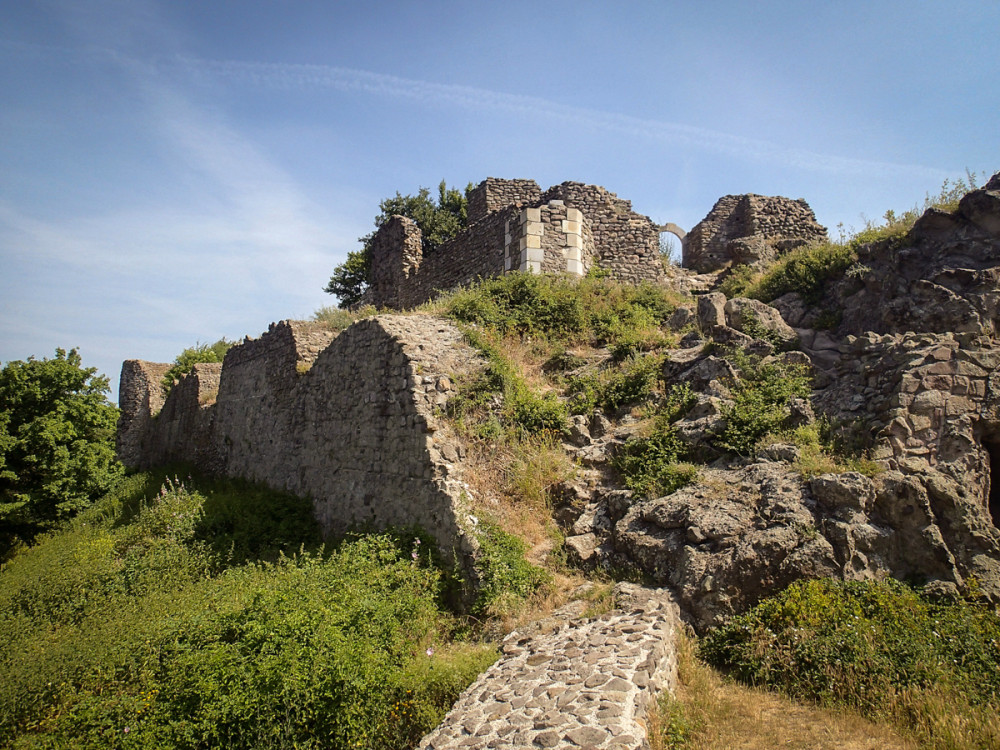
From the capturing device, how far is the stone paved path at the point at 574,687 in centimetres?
409

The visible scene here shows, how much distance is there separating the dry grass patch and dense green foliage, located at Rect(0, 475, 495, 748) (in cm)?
165

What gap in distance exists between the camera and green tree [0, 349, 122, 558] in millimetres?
12789

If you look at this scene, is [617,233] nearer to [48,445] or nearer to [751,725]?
[751,725]

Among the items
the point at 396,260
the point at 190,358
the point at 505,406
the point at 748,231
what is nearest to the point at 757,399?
the point at 505,406

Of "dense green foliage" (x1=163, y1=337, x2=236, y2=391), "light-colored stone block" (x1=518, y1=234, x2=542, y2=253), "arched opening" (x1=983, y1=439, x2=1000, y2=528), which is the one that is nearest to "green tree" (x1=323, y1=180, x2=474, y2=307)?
"dense green foliage" (x1=163, y1=337, x2=236, y2=391)

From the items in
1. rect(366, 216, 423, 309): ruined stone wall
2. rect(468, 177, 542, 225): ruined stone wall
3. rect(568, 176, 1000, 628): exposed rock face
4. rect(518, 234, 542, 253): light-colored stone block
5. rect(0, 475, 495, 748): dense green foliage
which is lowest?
rect(0, 475, 495, 748): dense green foliage

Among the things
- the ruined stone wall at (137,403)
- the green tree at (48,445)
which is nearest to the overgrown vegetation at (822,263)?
the green tree at (48,445)

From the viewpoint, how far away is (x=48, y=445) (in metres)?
13.3

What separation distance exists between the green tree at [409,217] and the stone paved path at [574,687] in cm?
1998

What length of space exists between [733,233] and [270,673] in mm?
14158

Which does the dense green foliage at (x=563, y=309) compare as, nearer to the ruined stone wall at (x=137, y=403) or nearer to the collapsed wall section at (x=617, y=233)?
the collapsed wall section at (x=617, y=233)

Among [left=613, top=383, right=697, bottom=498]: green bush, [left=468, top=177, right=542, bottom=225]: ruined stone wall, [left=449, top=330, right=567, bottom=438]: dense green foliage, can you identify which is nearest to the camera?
[left=613, top=383, right=697, bottom=498]: green bush

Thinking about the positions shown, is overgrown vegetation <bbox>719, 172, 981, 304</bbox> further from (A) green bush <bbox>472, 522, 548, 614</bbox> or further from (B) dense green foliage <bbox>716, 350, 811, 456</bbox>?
(A) green bush <bbox>472, 522, 548, 614</bbox>

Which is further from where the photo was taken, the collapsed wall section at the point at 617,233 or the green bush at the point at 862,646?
the collapsed wall section at the point at 617,233
